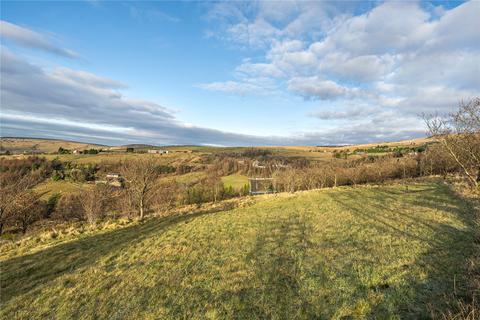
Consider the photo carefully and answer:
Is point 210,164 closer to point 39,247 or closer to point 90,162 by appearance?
point 90,162

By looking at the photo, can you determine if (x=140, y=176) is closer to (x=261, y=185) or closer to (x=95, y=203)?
(x=95, y=203)

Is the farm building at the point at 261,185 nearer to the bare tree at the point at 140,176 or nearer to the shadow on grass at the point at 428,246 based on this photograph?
the bare tree at the point at 140,176

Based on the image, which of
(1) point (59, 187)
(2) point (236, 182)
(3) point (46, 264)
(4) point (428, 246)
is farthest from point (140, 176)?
(2) point (236, 182)

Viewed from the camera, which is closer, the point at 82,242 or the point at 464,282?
the point at 464,282

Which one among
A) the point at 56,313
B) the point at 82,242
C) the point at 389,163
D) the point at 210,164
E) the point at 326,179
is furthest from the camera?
the point at 210,164

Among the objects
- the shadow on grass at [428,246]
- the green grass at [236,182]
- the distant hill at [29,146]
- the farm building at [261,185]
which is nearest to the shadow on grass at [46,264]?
the shadow on grass at [428,246]

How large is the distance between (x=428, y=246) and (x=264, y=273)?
705cm

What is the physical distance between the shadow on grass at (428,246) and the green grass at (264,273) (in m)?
0.04

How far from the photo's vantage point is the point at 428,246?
10.4 metres

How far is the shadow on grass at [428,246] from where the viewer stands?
6.60 meters

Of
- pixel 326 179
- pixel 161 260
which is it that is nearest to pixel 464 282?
pixel 161 260

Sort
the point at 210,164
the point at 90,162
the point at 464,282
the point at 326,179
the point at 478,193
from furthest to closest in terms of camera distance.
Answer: the point at 210,164, the point at 90,162, the point at 326,179, the point at 478,193, the point at 464,282

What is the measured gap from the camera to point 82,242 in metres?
19.6

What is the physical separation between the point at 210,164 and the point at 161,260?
10290cm
